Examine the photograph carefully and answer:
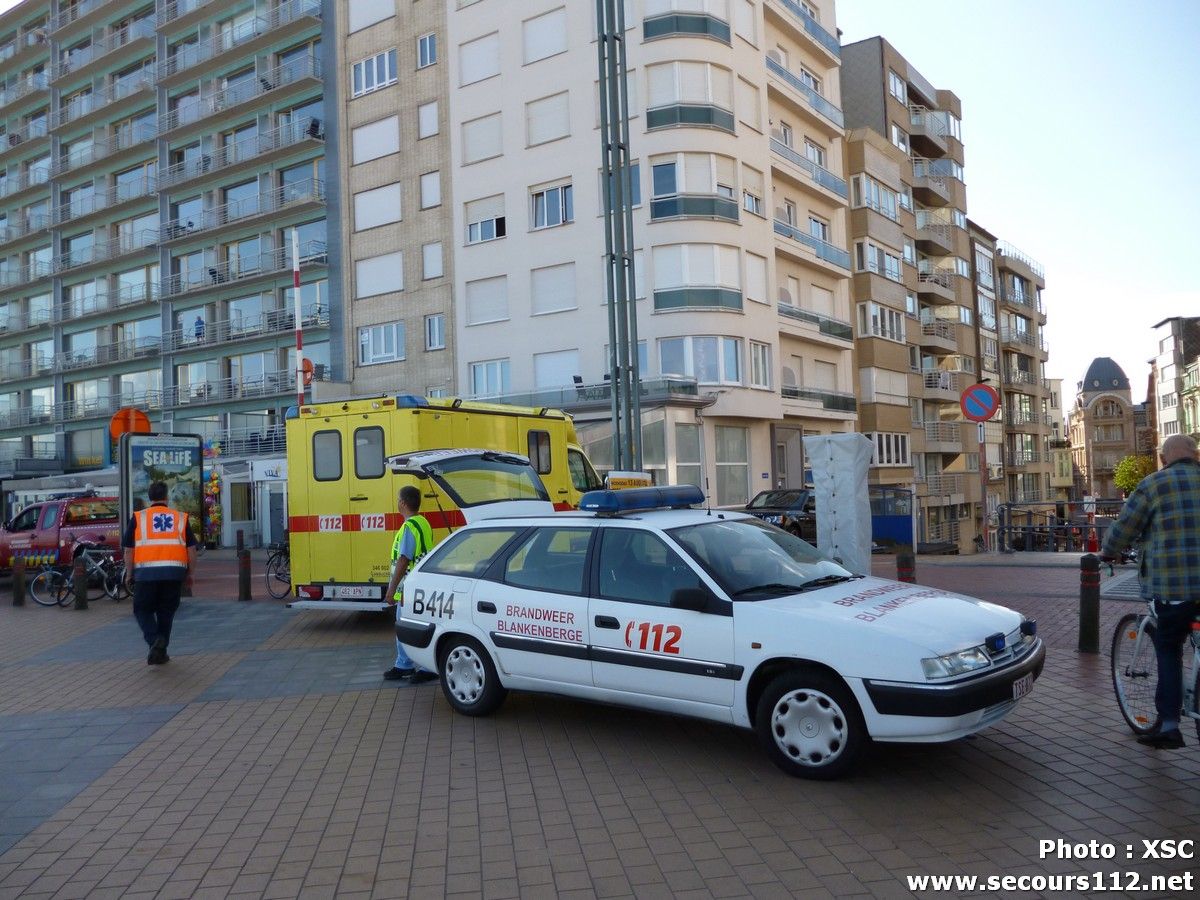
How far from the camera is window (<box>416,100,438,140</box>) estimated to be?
34.5 metres

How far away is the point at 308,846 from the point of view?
15.9 feet

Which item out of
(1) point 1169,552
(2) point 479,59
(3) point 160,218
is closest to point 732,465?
(2) point 479,59

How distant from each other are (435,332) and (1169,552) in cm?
3089

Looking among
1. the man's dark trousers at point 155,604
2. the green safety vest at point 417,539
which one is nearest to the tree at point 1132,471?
the green safety vest at point 417,539

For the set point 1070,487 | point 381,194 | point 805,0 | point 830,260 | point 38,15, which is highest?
point 38,15

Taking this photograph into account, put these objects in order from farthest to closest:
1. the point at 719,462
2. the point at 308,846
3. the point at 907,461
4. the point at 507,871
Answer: the point at 907,461 → the point at 719,462 → the point at 308,846 → the point at 507,871

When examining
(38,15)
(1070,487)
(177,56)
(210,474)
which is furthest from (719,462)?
(1070,487)

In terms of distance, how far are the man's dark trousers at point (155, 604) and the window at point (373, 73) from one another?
29.9 m

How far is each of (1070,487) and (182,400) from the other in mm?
87369

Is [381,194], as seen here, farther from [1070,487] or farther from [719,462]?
[1070,487]

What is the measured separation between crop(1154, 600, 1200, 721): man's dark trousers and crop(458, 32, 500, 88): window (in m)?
31.4

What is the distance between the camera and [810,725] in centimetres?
534

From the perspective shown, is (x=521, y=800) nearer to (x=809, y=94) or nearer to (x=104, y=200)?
(x=809, y=94)

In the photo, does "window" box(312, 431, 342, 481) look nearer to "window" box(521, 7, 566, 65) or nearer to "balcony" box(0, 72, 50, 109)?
"window" box(521, 7, 566, 65)
